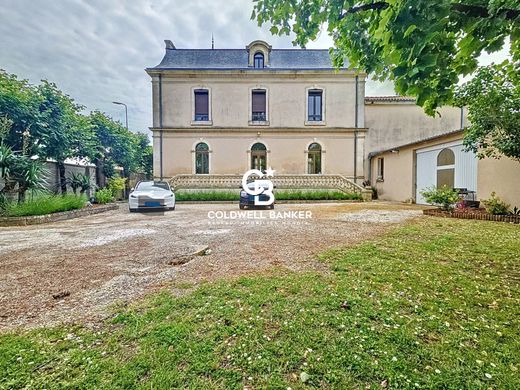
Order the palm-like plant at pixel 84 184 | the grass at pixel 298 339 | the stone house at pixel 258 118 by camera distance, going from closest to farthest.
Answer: the grass at pixel 298 339 → the palm-like plant at pixel 84 184 → the stone house at pixel 258 118

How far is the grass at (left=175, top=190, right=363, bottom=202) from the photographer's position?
1357cm

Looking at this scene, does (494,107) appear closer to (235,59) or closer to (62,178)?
(235,59)

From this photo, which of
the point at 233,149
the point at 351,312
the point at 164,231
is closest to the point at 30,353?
the point at 351,312

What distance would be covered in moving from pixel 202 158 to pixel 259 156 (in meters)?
3.85

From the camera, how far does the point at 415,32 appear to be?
2078mm

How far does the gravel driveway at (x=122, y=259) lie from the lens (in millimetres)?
2271

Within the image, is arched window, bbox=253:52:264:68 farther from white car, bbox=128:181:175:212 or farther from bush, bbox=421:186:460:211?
bush, bbox=421:186:460:211

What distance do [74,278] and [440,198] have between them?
9538mm

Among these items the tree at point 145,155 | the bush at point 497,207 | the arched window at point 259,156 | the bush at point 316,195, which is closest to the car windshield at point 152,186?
the bush at point 316,195

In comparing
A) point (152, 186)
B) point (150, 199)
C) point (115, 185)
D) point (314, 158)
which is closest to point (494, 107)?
point (314, 158)

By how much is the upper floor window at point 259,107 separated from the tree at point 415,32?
1308 centimetres

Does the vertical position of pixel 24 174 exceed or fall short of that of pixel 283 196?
it exceeds it

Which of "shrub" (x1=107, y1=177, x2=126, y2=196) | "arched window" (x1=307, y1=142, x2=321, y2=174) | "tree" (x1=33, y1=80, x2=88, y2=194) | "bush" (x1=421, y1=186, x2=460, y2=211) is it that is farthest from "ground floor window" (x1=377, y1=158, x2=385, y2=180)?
"tree" (x1=33, y1=80, x2=88, y2=194)

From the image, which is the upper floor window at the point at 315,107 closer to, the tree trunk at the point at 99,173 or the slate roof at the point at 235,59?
the slate roof at the point at 235,59
